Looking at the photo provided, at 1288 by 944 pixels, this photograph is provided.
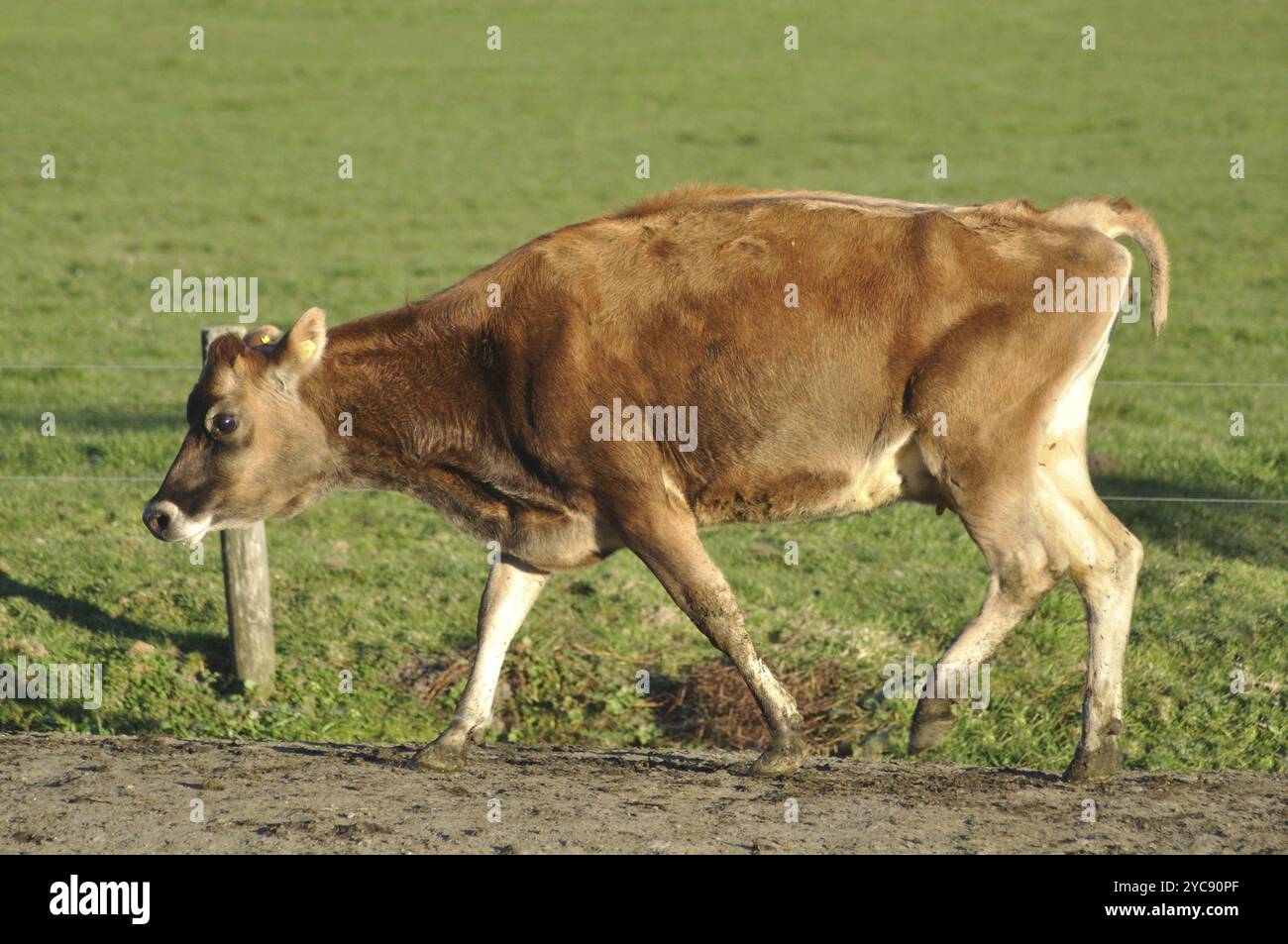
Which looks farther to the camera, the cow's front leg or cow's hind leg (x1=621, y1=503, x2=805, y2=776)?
the cow's front leg

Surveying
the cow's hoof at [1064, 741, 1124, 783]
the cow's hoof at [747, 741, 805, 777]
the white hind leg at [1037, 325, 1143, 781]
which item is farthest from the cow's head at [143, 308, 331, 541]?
the cow's hoof at [1064, 741, 1124, 783]

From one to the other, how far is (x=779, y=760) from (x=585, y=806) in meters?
0.92

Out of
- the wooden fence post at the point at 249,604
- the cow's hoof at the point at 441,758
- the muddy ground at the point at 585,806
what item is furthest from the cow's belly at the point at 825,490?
the wooden fence post at the point at 249,604

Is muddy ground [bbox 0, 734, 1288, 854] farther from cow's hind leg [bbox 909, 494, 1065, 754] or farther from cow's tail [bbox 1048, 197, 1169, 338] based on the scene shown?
cow's tail [bbox 1048, 197, 1169, 338]

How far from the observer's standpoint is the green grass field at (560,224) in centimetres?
916

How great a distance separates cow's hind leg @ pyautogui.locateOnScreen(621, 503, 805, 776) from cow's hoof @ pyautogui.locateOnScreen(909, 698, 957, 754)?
0.56 meters

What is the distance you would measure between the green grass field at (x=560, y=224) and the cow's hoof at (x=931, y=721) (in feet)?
4.14

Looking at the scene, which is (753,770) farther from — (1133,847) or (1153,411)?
(1153,411)

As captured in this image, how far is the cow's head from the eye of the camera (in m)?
7.45

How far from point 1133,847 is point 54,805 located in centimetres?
411

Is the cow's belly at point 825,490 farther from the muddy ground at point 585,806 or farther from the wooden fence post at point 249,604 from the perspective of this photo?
the wooden fence post at point 249,604

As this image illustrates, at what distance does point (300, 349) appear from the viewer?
7434 millimetres
